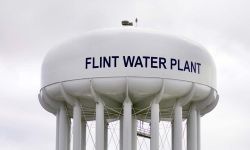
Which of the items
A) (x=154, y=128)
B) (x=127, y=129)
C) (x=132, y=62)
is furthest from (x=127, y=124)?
(x=132, y=62)

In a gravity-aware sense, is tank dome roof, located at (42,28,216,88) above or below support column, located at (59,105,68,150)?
above

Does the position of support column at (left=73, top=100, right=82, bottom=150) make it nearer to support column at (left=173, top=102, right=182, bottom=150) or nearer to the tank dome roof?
the tank dome roof

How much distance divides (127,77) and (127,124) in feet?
5.87

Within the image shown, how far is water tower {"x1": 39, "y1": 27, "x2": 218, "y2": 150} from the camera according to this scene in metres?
25.7

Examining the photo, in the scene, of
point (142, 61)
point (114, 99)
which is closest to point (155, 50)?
point (142, 61)

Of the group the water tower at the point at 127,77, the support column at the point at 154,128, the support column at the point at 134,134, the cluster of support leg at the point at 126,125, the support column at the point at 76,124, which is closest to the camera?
the water tower at the point at 127,77

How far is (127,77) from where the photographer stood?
25.6 m

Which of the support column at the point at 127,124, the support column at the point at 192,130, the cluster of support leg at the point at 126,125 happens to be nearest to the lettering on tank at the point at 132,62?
the cluster of support leg at the point at 126,125

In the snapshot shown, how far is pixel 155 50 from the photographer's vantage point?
26125mm

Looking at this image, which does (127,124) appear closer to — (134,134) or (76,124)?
(76,124)

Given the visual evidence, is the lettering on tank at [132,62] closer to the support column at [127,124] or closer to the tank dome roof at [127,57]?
the tank dome roof at [127,57]

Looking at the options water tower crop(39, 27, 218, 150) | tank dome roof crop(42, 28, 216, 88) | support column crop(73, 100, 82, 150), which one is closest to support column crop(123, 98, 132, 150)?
water tower crop(39, 27, 218, 150)

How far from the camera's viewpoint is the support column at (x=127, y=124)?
26.1 metres

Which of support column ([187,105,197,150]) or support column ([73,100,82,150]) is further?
support column ([187,105,197,150])
